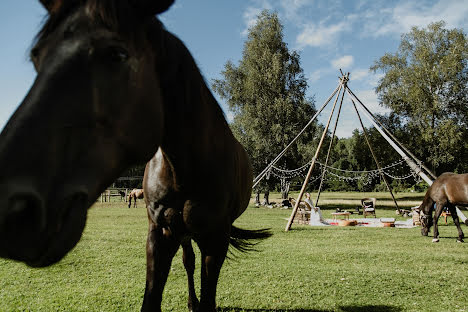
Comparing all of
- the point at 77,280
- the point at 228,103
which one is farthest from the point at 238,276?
the point at 228,103

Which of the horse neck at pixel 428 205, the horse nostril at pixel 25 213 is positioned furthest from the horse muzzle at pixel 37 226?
the horse neck at pixel 428 205

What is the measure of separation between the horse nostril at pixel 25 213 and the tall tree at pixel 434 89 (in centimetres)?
2683

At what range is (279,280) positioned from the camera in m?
5.03

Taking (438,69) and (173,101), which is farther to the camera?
(438,69)

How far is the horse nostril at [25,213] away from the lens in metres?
0.81

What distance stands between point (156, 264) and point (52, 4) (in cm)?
167

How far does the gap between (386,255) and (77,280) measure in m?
6.24

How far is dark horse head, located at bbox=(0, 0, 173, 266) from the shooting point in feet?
2.82

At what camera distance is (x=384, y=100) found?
25672mm

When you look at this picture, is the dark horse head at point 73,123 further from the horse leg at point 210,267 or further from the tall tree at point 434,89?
the tall tree at point 434,89

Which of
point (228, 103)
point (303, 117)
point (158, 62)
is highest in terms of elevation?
point (228, 103)

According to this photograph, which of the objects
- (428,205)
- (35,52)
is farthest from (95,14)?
(428,205)

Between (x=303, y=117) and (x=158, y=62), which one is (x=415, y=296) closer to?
(x=158, y=62)

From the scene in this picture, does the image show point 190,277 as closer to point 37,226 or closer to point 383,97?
point 37,226
